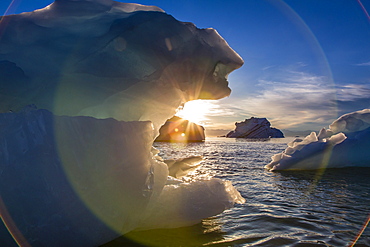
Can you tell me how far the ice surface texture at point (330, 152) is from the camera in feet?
33.8

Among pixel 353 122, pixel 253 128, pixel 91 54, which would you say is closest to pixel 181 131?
pixel 253 128

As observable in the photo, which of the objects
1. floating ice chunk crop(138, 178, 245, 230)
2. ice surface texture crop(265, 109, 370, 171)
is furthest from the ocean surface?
ice surface texture crop(265, 109, 370, 171)

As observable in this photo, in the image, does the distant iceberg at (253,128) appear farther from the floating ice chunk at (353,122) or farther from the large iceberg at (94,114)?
the large iceberg at (94,114)

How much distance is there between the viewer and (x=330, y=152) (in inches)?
412

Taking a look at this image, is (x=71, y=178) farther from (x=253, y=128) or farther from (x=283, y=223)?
(x=253, y=128)

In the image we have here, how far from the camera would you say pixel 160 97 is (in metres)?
4.86

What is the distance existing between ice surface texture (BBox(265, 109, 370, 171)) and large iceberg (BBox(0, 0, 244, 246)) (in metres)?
6.86

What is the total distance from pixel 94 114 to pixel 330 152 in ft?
33.3

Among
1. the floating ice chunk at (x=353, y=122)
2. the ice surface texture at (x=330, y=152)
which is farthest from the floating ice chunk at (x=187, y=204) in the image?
the floating ice chunk at (x=353, y=122)

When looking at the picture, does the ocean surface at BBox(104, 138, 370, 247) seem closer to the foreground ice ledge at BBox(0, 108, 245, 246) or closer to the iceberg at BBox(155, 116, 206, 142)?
the foreground ice ledge at BBox(0, 108, 245, 246)

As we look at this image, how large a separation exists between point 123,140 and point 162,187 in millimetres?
1134

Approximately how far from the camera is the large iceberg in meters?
2.80

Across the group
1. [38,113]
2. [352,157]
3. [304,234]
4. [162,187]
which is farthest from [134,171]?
[352,157]

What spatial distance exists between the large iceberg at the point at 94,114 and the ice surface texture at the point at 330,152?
22.5 feet
